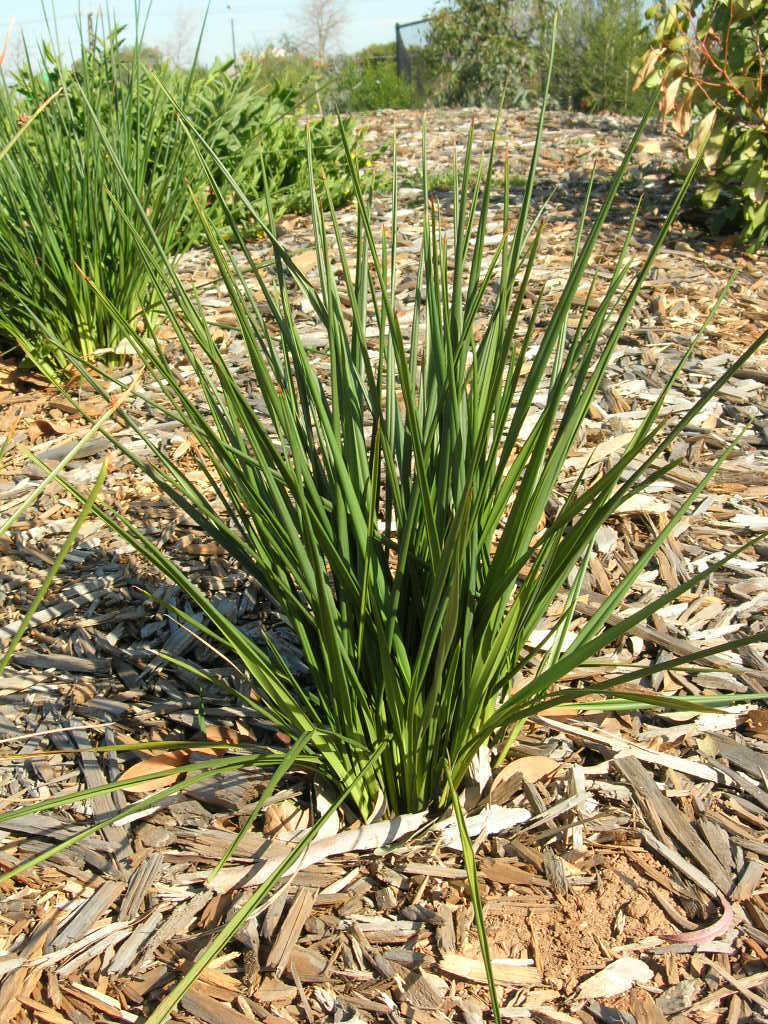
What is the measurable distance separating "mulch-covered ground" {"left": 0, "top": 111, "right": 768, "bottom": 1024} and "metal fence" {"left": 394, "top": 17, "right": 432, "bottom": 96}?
1141cm

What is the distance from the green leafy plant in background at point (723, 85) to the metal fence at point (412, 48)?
8.82 meters

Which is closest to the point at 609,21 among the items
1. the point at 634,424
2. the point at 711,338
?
the point at 711,338

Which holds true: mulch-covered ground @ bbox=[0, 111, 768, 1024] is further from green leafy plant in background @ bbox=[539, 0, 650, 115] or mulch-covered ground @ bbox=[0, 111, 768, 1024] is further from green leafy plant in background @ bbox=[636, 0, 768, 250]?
green leafy plant in background @ bbox=[539, 0, 650, 115]

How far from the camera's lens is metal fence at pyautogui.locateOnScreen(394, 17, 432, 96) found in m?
12.5

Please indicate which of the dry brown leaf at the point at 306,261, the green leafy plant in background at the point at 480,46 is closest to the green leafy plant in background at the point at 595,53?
the green leafy plant in background at the point at 480,46

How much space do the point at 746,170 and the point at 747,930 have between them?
350cm

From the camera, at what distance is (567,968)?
1.34 metres

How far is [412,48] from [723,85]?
37.6 ft

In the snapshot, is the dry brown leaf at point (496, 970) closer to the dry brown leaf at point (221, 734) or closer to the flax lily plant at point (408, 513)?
the flax lily plant at point (408, 513)

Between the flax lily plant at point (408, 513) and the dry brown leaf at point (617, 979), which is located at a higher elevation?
the flax lily plant at point (408, 513)

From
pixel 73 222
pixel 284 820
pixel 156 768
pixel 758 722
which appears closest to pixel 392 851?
pixel 284 820

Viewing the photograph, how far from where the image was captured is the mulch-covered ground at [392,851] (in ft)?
4.34

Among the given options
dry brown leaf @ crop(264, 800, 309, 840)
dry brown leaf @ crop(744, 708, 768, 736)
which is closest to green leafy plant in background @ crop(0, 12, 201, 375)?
dry brown leaf @ crop(264, 800, 309, 840)

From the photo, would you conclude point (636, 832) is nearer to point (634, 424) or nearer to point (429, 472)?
point (429, 472)
